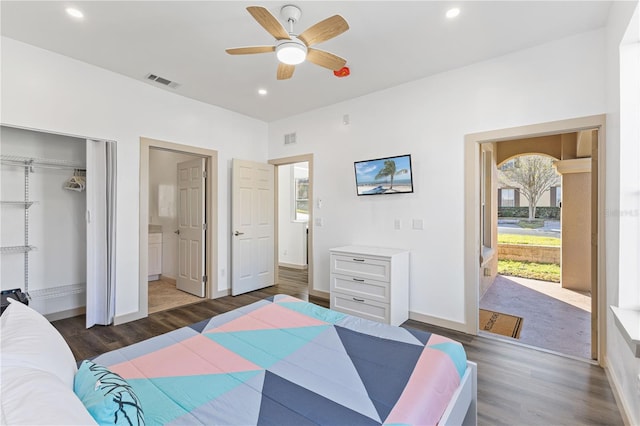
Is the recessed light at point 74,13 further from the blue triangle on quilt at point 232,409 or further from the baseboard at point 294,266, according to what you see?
the baseboard at point 294,266

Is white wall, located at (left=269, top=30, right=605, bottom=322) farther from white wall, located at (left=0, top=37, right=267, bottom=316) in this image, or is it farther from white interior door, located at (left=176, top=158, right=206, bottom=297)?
white interior door, located at (left=176, top=158, right=206, bottom=297)

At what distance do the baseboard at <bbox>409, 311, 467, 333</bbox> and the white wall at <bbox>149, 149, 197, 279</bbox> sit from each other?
418 centimetres

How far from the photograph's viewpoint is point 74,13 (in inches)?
92.4

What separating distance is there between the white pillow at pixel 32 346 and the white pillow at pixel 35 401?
0.08m

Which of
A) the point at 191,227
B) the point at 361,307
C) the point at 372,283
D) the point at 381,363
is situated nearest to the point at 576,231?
the point at 372,283

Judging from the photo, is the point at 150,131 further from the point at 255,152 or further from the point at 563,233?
the point at 563,233

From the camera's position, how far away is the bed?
1067mm

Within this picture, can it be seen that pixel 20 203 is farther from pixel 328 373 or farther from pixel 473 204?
pixel 473 204

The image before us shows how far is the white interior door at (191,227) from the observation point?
173 inches

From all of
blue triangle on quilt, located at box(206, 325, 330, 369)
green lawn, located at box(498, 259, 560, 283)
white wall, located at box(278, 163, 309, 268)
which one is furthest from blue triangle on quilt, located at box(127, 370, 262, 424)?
green lawn, located at box(498, 259, 560, 283)

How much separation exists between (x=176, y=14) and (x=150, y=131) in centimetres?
171

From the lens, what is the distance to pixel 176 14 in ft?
7.72

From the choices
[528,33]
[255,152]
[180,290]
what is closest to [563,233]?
[528,33]

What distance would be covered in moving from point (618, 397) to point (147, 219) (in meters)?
4.69
